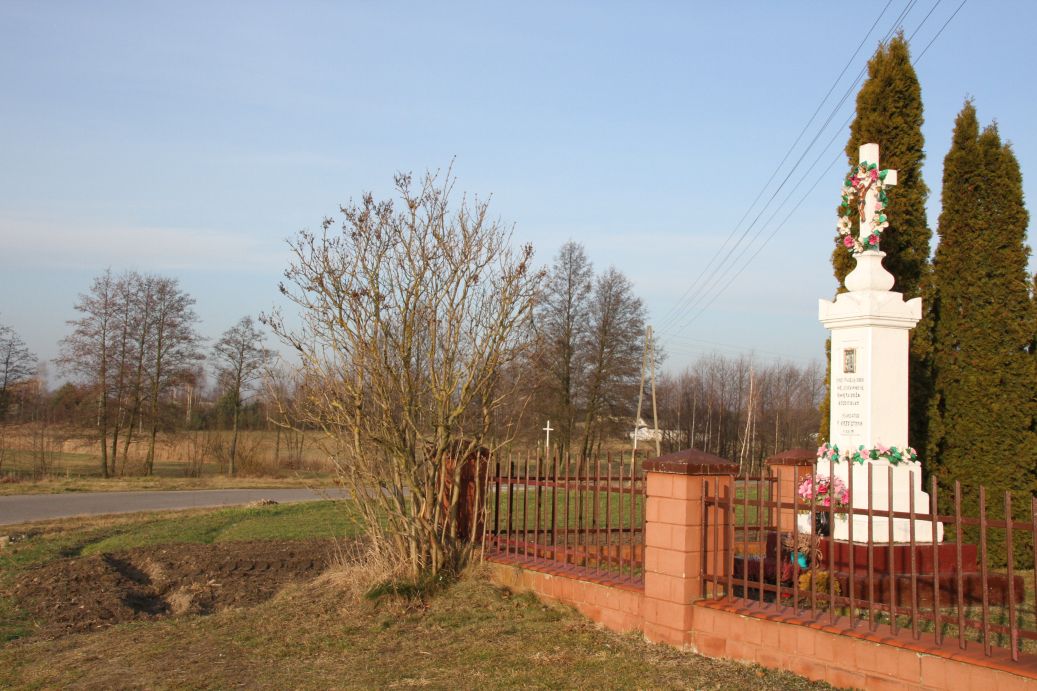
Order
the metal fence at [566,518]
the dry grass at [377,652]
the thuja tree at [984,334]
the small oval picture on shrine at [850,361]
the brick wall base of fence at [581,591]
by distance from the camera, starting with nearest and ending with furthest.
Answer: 1. the dry grass at [377,652]
2. the brick wall base of fence at [581,591]
3. the metal fence at [566,518]
4. the small oval picture on shrine at [850,361]
5. the thuja tree at [984,334]

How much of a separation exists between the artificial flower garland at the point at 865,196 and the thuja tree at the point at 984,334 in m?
2.77

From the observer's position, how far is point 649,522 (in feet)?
21.3

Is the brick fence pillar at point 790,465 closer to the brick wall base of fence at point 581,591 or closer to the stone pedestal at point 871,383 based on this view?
the stone pedestal at point 871,383

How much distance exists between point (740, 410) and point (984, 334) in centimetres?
3940

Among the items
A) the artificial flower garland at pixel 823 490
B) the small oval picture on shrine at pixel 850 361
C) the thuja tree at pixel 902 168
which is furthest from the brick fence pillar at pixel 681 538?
the thuja tree at pixel 902 168

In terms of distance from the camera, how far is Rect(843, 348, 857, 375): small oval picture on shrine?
8.77m

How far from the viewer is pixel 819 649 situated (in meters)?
5.35

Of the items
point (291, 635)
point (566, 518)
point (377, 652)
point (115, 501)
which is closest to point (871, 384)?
point (566, 518)

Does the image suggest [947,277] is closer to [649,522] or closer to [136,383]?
[649,522]

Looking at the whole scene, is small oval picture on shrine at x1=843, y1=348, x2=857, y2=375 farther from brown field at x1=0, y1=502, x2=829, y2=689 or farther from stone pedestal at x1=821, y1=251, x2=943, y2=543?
brown field at x1=0, y1=502, x2=829, y2=689

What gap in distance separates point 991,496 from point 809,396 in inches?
1812

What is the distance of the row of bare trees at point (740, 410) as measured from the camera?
45.0 metres

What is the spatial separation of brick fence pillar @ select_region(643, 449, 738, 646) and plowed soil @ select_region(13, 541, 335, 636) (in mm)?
4875

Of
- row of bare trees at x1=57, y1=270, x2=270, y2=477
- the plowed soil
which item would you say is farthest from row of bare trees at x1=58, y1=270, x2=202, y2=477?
the plowed soil
